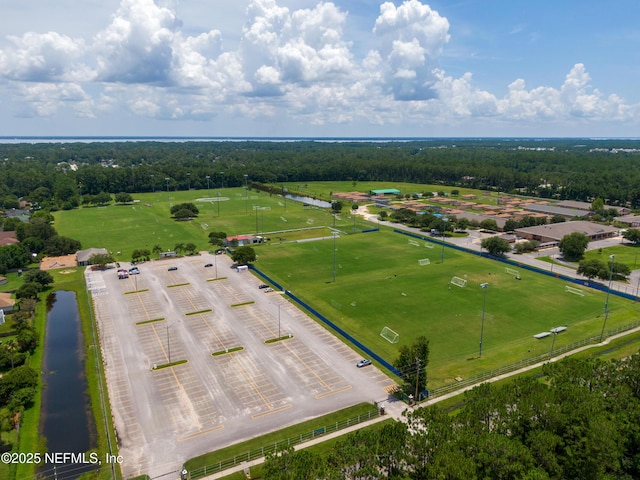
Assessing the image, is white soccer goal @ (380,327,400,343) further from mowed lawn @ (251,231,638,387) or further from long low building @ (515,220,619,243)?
long low building @ (515,220,619,243)

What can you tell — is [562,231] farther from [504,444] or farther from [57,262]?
[57,262]

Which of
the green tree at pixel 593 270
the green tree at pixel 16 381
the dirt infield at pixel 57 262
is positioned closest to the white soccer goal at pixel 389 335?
the green tree at pixel 16 381

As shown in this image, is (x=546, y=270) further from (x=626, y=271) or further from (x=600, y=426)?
(x=600, y=426)

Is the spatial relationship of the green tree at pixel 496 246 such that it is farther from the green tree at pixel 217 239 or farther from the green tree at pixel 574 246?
the green tree at pixel 217 239

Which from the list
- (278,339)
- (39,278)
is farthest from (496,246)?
(39,278)

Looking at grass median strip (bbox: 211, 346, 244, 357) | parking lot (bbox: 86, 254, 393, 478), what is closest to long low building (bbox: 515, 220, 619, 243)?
parking lot (bbox: 86, 254, 393, 478)

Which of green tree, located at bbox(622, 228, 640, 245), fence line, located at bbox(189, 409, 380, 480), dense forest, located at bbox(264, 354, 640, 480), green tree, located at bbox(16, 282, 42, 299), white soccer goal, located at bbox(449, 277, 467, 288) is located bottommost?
fence line, located at bbox(189, 409, 380, 480)

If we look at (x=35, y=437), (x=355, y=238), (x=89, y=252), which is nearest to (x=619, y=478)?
(x=35, y=437)
